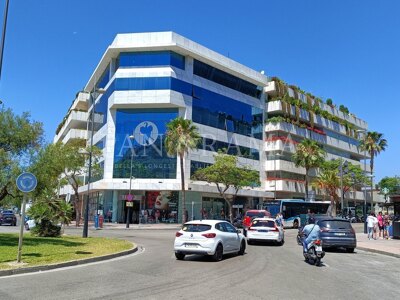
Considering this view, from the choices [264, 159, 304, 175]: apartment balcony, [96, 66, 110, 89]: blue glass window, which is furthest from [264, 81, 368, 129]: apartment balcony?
[96, 66, 110, 89]: blue glass window

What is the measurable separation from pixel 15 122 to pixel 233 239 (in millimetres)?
11006

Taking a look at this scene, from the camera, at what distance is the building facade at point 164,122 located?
170 ft

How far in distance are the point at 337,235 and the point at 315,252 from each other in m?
6.76

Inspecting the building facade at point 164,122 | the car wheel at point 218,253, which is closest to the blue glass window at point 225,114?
the building facade at point 164,122

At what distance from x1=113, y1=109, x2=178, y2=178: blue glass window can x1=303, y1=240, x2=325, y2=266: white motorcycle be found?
121 ft

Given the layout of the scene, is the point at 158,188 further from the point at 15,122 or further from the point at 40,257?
the point at 40,257

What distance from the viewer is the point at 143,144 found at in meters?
52.3

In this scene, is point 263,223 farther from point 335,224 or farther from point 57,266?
point 57,266

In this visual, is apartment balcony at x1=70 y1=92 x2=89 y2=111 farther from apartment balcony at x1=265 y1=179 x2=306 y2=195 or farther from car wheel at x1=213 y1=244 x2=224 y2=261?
car wheel at x1=213 y1=244 x2=224 y2=261

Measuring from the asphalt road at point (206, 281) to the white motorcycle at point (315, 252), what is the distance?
40 cm

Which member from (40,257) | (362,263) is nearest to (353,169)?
(362,263)

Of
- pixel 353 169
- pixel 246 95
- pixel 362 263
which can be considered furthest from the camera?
pixel 353 169

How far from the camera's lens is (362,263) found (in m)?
16.5

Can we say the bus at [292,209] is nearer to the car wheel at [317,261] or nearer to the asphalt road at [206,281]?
the asphalt road at [206,281]
